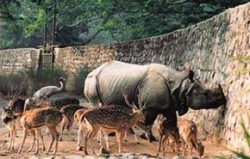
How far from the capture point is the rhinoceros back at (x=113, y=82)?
10.6m

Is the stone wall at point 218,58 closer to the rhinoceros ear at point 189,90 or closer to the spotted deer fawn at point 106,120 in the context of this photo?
the rhinoceros ear at point 189,90

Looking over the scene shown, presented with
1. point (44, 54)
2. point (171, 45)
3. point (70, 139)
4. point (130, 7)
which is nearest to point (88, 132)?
point (70, 139)

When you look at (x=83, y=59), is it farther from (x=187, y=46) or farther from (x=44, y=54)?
(x=187, y=46)

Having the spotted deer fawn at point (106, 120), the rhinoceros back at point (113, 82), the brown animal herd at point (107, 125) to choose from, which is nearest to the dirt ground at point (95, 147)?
the brown animal herd at point (107, 125)

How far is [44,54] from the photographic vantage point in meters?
24.7

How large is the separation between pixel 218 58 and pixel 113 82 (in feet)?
6.78

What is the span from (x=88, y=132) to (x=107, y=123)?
35 centimetres

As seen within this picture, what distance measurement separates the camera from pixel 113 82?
10.9 meters

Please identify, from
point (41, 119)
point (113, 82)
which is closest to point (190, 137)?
point (41, 119)

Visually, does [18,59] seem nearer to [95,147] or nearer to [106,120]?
[95,147]

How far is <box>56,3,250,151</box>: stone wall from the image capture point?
8906mm

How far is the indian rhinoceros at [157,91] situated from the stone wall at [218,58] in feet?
1.46

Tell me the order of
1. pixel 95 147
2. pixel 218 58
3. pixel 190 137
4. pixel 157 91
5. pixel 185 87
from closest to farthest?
pixel 190 137, pixel 95 147, pixel 185 87, pixel 157 91, pixel 218 58

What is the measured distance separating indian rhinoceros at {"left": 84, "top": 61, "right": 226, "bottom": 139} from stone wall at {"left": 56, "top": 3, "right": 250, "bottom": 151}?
0.44 metres
